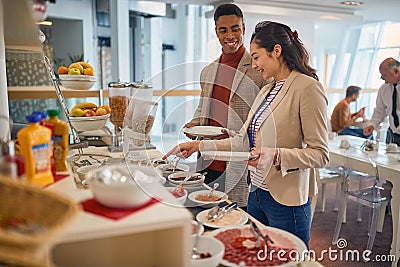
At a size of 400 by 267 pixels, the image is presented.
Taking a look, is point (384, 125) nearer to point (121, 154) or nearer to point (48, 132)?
point (121, 154)

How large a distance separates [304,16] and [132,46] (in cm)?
316

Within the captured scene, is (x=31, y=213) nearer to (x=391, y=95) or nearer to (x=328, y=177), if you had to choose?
(x=328, y=177)

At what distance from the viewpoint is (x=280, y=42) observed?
1496 mm

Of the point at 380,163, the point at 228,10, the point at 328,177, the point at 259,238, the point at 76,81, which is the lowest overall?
the point at 328,177

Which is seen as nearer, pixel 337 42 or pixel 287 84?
pixel 287 84

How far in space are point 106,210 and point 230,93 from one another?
1253mm

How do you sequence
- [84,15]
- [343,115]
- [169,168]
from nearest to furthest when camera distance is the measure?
[169,168] < [343,115] < [84,15]

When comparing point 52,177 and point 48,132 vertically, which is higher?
point 48,132

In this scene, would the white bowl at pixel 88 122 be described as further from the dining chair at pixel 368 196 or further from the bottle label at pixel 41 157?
the dining chair at pixel 368 196

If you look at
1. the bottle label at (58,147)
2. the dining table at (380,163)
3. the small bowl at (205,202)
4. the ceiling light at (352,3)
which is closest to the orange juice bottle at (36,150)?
the bottle label at (58,147)

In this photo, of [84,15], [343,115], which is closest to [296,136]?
[343,115]

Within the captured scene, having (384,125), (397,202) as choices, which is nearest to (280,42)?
(397,202)

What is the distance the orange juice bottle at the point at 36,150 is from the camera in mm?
856

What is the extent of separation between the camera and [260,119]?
1.55 m
